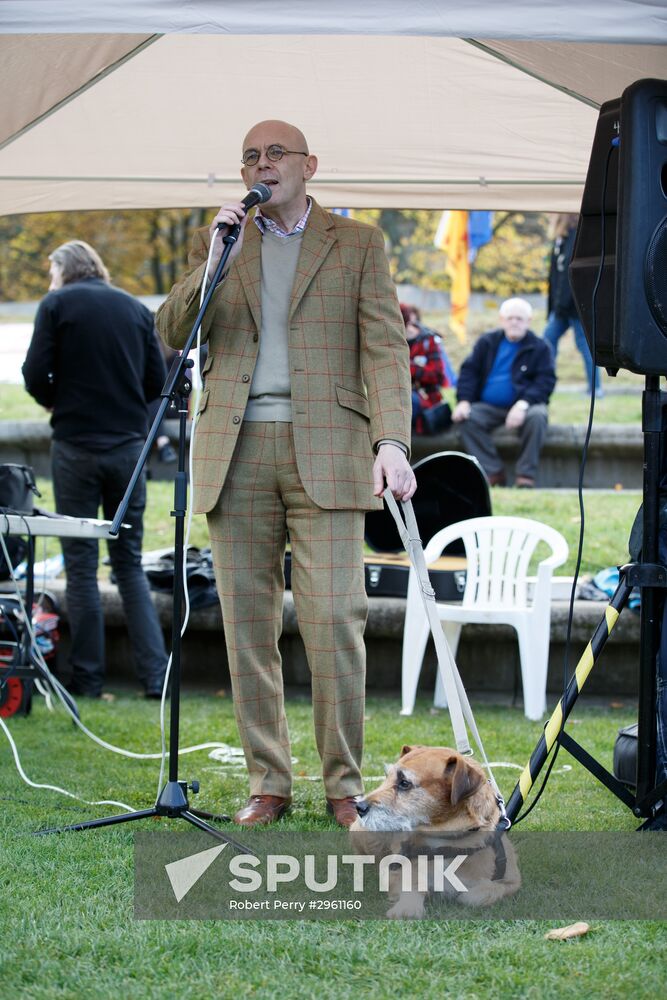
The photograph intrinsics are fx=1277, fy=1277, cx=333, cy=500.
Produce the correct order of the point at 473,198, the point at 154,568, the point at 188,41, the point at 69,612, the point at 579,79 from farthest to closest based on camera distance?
1. the point at 154,568
2. the point at 69,612
3. the point at 473,198
4. the point at 188,41
5. the point at 579,79

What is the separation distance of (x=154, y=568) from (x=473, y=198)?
2581 millimetres

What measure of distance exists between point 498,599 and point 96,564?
2.03m

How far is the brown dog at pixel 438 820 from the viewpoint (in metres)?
3.18

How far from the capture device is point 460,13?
11.3 feet

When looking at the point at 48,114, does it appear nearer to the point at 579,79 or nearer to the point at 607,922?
the point at 579,79

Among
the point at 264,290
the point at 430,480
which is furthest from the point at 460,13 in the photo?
the point at 430,480

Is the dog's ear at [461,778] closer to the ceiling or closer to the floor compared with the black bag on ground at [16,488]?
closer to the floor

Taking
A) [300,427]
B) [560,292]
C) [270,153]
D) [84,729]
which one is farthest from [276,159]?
[560,292]

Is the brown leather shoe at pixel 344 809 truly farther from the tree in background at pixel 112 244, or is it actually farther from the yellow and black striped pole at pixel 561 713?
the tree in background at pixel 112 244

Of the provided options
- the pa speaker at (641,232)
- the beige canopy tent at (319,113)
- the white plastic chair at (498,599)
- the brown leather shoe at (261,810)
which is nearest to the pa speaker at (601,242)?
the pa speaker at (641,232)

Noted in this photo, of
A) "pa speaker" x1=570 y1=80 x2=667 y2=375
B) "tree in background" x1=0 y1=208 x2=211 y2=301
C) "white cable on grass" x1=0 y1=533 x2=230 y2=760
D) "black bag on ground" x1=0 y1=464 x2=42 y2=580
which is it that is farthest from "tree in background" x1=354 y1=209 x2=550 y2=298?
"pa speaker" x1=570 y1=80 x2=667 y2=375

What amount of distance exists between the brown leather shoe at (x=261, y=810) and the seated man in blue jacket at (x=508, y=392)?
5692mm

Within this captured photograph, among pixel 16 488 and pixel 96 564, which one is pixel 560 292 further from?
pixel 16 488

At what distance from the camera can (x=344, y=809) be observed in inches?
162
